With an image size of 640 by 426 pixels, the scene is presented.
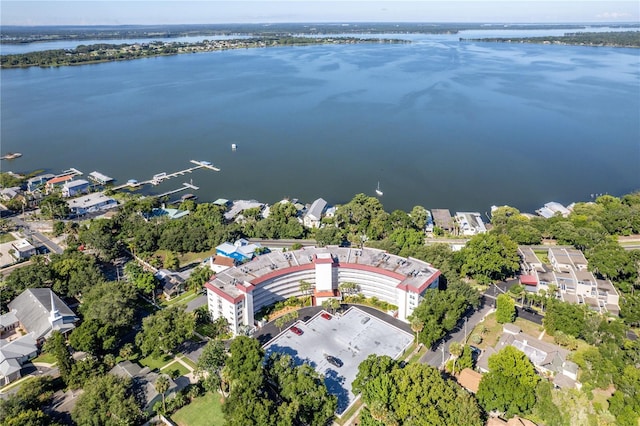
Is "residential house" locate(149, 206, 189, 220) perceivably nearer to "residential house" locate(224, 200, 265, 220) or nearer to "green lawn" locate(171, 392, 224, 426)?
"residential house" locate(224, 200, 265, 220)

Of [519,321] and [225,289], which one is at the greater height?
[225,289]

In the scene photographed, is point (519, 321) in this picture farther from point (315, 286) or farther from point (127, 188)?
point (127, 188)

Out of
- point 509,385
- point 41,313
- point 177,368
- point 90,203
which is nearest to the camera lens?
point 509,385

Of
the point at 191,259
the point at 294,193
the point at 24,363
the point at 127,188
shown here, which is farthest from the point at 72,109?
the point at 24,363

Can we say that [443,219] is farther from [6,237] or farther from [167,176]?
[6,237]

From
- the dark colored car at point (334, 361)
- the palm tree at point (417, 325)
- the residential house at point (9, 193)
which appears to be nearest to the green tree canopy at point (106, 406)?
the dark colored car at point (334, 361)

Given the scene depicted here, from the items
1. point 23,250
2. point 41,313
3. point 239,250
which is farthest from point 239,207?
point 41,313

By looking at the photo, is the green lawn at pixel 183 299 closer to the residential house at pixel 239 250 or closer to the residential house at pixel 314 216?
the residential house at pixel 239 250
